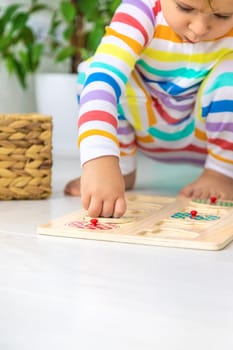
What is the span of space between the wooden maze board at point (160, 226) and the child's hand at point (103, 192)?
0.04 ft

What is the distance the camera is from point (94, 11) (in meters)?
2.03

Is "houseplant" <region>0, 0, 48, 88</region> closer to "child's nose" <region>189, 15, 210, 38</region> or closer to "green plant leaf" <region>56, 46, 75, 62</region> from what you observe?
"green plant leaf" <region>56, 46, 75, 62</region>

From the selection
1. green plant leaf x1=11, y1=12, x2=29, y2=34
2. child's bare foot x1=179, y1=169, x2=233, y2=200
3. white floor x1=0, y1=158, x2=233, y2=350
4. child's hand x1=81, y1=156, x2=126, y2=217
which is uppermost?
green plant leaf x1=11, y1=12, x2=29, y2=34

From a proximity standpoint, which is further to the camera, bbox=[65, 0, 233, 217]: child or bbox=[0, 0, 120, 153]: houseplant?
bbox=[0, 0, 120, 153]: houseplant

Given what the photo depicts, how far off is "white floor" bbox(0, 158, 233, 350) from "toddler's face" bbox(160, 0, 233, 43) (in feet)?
1.13

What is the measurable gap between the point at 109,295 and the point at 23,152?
1.92 feet

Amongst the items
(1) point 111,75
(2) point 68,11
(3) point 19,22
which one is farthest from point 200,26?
(3) point 19,22

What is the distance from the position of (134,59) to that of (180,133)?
8.3 inches

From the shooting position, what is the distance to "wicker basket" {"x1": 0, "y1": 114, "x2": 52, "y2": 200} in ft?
4.36

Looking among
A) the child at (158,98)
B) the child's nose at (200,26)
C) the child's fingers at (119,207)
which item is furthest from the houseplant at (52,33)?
the child's fingers at (119,207)

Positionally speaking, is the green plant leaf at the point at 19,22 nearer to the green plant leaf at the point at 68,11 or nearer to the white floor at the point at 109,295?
the green plant leaf at the point at 68,11

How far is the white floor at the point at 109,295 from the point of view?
0.68 m

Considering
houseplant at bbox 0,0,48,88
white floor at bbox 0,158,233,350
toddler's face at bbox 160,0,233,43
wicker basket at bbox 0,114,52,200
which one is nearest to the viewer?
white floor at bbox 0,158,233,350

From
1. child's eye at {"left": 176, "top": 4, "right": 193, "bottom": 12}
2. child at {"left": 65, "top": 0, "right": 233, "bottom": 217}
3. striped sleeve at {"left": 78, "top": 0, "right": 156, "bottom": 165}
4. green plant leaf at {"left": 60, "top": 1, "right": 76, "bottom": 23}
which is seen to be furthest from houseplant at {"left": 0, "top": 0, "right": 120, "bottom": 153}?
child's eye at {"left": 176, "top": 4, "right": 193, "bottom": 12}
